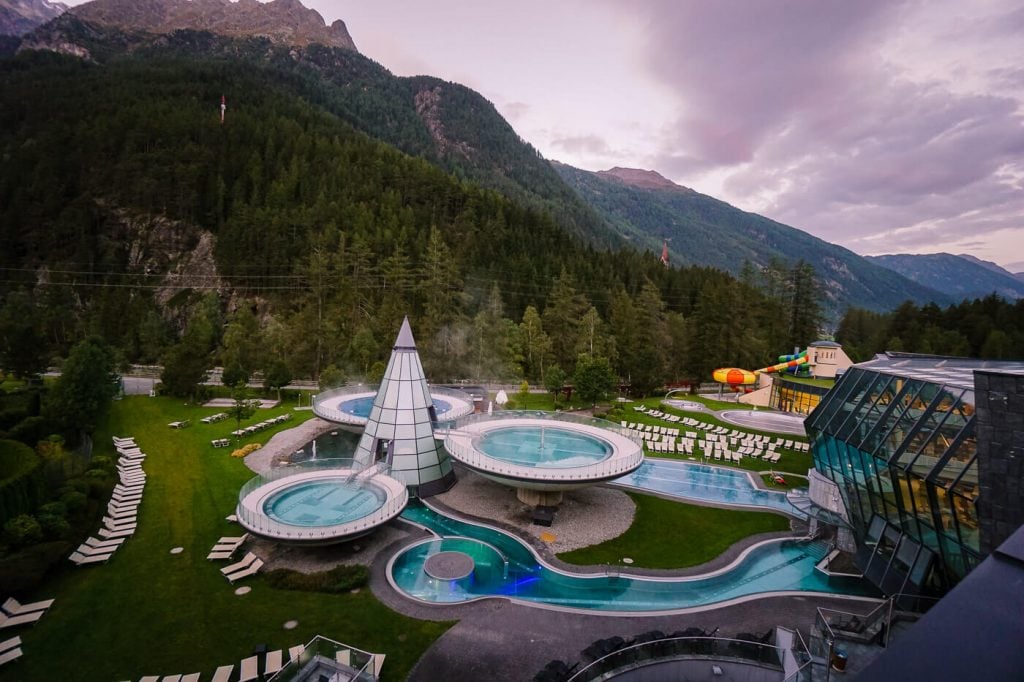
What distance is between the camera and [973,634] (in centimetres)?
324

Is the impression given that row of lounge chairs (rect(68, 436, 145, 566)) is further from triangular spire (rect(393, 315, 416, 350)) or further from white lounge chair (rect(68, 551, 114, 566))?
triangular spire (rect(393, 315, 416, 350))

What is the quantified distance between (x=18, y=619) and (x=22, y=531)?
377 cm

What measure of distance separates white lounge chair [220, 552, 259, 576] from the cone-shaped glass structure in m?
7.28

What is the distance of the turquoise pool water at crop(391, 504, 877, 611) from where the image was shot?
1753 centimetres

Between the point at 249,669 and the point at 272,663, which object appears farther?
the point at 272,663

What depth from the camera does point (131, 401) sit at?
140ft

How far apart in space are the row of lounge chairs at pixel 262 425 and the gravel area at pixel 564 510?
686 inches

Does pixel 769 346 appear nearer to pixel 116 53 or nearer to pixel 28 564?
pixel 28 564

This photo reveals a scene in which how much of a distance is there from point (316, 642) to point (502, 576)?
790cm

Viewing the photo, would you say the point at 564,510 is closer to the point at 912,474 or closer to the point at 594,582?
the point at 594,582

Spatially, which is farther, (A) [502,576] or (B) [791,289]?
(B) [791,289]

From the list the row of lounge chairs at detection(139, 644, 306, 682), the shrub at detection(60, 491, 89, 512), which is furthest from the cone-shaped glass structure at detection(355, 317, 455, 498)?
the row of lounge chairs at detection(139, 644, 306, 682)

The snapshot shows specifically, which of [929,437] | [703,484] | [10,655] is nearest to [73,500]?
[10,655]

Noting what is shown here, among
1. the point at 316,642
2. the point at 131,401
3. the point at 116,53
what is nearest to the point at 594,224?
the point at 131,401
